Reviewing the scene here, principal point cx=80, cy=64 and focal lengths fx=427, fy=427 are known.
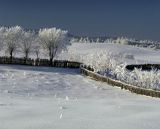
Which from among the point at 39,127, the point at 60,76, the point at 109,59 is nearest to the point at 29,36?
the point at 109,59

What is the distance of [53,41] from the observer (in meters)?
108

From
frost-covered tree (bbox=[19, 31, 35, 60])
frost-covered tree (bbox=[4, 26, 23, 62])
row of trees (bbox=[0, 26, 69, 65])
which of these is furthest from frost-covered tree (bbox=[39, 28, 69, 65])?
frost-covered tree (bbox=[4, 26, 23, 62])

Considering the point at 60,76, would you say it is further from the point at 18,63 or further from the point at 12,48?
A: the point at 12,48

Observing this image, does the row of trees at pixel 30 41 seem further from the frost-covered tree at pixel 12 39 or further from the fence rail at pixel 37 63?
the fence rail at pixel 37 63

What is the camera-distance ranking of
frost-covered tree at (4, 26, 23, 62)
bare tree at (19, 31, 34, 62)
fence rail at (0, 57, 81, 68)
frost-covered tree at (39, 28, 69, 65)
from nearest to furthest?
fence rail at (0, 57, 81, 68), frost-covered tree at (4, 26, 23, 62), frost-covered tree at (39, 28, 69, 65), bare tree at (19, 31, 34, 62)

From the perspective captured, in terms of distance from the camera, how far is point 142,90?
175ft

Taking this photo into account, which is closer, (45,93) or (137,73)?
(45,93)

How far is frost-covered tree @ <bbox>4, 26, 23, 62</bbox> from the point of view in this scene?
10294 cm

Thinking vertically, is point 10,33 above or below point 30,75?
above

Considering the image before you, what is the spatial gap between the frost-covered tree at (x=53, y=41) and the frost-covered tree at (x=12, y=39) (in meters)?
6.29

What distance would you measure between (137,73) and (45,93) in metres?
18.8

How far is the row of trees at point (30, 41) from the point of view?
10419cm

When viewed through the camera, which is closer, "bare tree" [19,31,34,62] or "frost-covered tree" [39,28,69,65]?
"frost-covered tree" [39,28,69,65]

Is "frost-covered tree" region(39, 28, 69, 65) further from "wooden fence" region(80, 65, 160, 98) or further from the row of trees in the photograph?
"wooden fence" region(80, 65, 160, 98)
